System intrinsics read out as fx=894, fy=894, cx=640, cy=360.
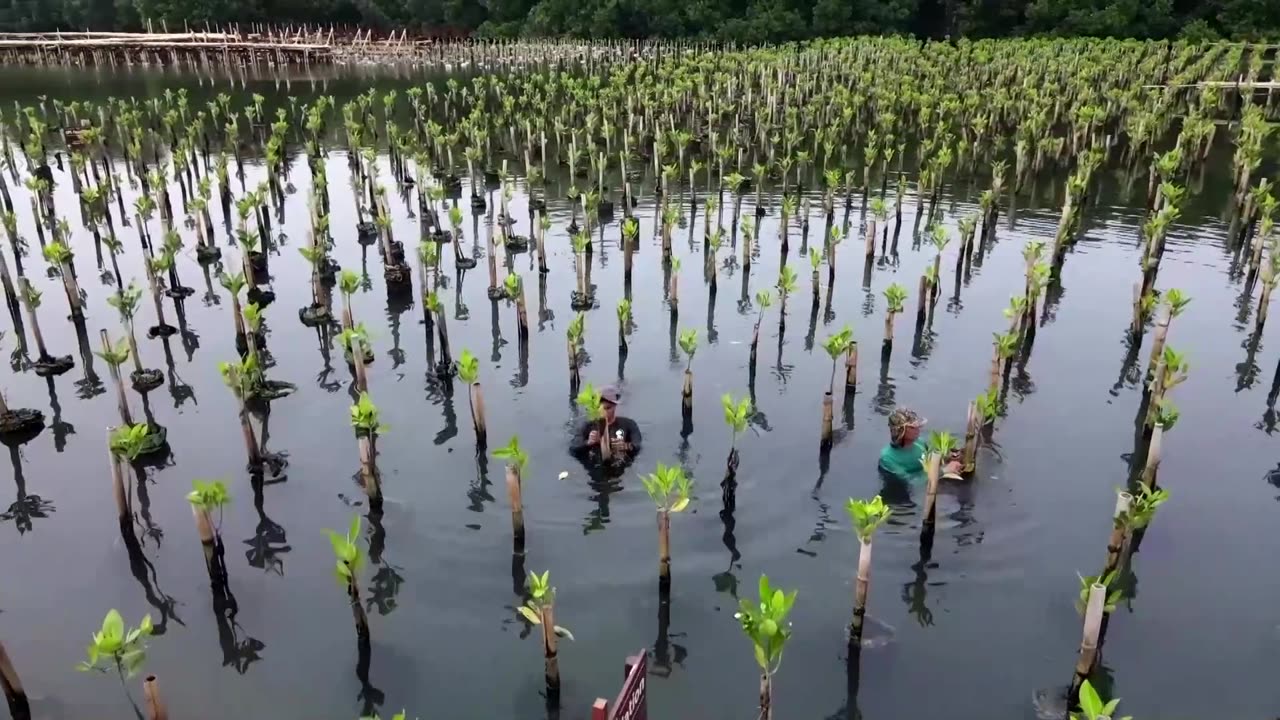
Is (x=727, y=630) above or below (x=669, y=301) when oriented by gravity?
below

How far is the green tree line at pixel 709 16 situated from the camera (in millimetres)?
45750

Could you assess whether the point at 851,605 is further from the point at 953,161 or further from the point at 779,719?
the point at 953,161

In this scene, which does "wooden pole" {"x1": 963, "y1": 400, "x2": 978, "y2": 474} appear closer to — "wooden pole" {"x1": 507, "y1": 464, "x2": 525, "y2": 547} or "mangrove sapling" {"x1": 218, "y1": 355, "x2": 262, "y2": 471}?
"wooden pole" {"x1": 507, "y1": 464, "x2": 525, "y2": 547}

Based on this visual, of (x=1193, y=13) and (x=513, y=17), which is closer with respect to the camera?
(x=1193, y=13)

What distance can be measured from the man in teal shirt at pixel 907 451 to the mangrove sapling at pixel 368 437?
5896mm

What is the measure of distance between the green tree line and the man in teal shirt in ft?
142

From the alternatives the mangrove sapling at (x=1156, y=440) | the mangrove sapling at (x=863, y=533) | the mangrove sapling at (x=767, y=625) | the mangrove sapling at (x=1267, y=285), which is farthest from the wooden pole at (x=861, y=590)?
the mangrove sapling at (x=1267, y=285)

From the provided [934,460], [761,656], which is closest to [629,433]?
[934,460]

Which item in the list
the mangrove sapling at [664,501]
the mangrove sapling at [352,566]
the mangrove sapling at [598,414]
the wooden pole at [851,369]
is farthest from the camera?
the wooden pole at [851,369]

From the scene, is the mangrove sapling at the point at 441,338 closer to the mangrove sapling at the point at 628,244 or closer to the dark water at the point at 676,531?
the dark water at the point at 676,531

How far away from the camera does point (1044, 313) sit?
16.0m

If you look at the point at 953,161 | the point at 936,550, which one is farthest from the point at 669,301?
the point at 953,161

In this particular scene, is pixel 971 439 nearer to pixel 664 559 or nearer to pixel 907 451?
pixel 907 451

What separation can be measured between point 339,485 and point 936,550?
7163 millimetres
